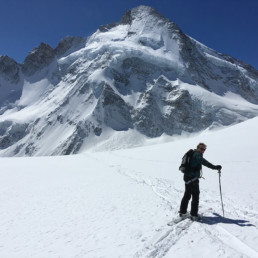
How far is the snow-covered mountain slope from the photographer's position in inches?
5664

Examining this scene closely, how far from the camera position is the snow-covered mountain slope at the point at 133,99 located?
472 ft

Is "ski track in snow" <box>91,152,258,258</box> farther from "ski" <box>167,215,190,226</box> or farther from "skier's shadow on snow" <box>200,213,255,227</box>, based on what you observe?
"ski" <box>167,215,190,226</box>

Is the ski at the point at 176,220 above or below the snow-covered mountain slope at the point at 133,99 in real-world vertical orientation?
below

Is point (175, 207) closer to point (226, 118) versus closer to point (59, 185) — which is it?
point (59, 185)

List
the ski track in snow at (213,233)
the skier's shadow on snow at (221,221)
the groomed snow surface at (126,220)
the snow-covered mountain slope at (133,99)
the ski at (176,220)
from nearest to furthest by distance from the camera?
the ski track in snow at (213,233) < the groomed snow surface at (126,220) < the skier's shadow on snow at (221,221) < the ski at (176,220) < the snow-covered mountain slope at (133,99)

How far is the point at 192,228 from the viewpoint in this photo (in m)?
7.16

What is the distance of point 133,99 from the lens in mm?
164500

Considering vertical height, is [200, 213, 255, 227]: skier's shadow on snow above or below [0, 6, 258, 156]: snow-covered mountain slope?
below

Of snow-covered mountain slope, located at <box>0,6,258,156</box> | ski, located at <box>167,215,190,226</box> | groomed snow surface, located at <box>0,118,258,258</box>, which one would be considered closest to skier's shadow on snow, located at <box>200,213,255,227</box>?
groomed snow surface, located at <box>0,118,258,258</box>

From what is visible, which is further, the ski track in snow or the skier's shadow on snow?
the skier's shadow on snow

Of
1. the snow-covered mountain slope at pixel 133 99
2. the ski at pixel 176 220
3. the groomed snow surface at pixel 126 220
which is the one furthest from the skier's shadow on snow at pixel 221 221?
the snow-covered mountain slope at pixel 133 99

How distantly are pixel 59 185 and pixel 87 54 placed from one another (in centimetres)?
19540

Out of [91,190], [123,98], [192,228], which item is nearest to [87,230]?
[192,228]

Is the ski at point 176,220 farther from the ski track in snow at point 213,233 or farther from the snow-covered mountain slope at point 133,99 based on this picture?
the snow-covered mountain slope at point 133,99
